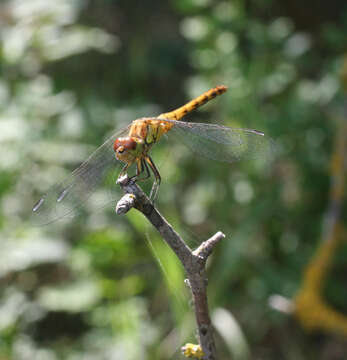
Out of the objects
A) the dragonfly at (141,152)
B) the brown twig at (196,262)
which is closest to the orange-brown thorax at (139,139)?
the dragonfly at (141,152)

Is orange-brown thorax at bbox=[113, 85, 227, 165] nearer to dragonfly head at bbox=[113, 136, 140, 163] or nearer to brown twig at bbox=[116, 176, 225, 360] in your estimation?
dragonfly head at bbox=[113, 136, 140, 163]

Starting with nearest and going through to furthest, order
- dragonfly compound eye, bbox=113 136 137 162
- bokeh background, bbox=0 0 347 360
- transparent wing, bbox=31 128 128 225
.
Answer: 1. dragonfly compound eye, bbox=113 136 137 162
2. transparent wing, bbox=31 128 128 225
3. bokeh background, bbox=0 0 347 360

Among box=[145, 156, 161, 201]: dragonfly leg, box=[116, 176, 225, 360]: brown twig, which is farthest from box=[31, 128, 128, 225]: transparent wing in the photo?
box=[116, 176, 225, 360]: brown twig

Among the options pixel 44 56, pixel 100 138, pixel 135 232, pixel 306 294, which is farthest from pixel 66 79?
pixel 306 294

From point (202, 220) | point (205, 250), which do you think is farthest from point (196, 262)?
point (202, 220)

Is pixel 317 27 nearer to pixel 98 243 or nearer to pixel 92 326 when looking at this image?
pixel 98 243

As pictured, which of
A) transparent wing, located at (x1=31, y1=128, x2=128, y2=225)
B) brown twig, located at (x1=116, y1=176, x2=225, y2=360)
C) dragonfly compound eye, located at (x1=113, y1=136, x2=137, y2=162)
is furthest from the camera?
transparent wing, located at (x1=31, y1=128, x2=128, y2=225)
